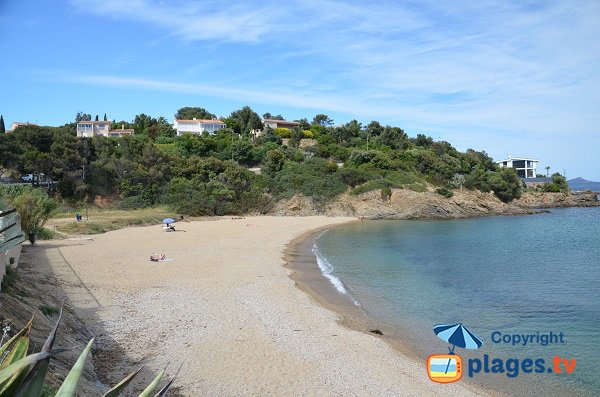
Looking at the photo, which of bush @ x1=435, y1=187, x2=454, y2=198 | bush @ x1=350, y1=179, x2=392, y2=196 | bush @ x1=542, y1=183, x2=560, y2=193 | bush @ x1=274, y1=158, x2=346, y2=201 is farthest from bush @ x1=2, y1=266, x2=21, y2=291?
bush @ x1=542, y1=183, x2=560, y2=193

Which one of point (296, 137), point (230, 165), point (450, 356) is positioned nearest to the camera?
point (450, 356)

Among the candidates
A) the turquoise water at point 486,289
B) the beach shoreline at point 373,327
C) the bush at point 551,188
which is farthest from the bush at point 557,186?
the beach shoreline at point 373,327

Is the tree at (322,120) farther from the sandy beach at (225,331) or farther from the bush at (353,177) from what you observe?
the sandy beach at (225,331)

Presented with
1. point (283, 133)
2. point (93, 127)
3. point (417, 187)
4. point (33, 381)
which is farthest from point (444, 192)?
point (33, 381)

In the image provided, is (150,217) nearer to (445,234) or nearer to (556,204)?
(445,234)

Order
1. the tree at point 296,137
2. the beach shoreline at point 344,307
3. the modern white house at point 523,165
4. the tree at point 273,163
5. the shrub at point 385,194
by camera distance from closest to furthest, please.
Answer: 1. the beach shoreline at point 344,307
2. the shrub at point 385,194
3. the tree at point 273,163
4. the tree at point 296,137
5. the modern white house at point 523,165

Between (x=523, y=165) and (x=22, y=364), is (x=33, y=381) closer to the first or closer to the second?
(x=22, y=364)

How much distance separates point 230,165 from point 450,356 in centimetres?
4626

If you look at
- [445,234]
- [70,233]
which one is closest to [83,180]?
[70,233]

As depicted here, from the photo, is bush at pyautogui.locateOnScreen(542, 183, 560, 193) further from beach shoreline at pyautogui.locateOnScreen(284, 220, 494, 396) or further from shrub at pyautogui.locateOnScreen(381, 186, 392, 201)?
beach shoreline at pyautogui.locateOnScreen(284, 220, 494, 396)

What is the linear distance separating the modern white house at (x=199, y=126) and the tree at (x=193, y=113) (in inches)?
473

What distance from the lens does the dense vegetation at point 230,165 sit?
43.0 meters

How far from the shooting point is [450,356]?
9273mm

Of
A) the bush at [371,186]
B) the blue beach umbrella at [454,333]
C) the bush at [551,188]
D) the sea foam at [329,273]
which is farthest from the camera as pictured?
the bush at [551,188]
